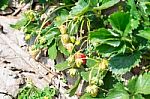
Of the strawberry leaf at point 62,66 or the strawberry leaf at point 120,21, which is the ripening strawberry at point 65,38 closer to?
the strawberry leaf at point 62,66

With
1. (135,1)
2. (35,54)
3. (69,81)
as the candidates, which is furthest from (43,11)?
(135,1)

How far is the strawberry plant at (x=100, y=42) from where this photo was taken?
1.89 meters

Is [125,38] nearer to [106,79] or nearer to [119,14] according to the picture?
[119,14]

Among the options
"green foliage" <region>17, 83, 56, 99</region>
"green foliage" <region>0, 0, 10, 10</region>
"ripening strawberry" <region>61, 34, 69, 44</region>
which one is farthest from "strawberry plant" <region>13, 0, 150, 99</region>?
"green foliage" <region>0, 0, 10, 10</region>

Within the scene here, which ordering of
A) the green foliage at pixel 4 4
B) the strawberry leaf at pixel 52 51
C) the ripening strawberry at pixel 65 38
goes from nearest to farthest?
the ripening strawberry at pixel 65 38
the strawberry leaf at pixel 52 51
the green foliage at pixel 4 4

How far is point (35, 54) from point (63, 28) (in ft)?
0.83

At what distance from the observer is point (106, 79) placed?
2049 millimetres

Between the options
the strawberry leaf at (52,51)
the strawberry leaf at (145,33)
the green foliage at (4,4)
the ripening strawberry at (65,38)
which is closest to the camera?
the strawberry leaf at (145,33)

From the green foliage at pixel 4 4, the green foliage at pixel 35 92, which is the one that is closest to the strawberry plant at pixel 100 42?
the green foliage at pixel 35 92

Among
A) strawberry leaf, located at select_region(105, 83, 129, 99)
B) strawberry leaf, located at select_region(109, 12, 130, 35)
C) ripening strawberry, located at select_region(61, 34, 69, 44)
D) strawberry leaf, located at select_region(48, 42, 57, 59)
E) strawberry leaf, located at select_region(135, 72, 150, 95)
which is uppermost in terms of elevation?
strawberry leaf, located at select_region(109, 12, 130, 35)

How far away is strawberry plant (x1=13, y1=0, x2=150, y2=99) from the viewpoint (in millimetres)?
1889

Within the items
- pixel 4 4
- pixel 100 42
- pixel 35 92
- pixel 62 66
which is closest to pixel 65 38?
pixel 62 66

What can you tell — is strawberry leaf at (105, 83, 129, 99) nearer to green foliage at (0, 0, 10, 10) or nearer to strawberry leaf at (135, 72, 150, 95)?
strawberry leaf at (135, 72, 150, 95)

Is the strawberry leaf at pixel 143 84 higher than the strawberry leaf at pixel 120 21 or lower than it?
lower
